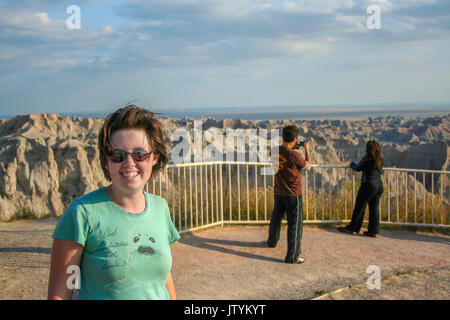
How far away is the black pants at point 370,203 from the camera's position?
8.28 m

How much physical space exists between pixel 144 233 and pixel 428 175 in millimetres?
20558

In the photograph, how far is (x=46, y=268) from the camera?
633 cm

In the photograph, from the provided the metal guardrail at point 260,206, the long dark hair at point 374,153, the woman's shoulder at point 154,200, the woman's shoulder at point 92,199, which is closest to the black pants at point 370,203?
the long dark hair at point 374,153

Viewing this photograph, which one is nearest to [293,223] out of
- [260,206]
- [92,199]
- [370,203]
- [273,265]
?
[273,265]

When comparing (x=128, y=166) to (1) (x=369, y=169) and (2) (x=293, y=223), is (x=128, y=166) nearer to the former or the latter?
(2) (x=293, y=223)

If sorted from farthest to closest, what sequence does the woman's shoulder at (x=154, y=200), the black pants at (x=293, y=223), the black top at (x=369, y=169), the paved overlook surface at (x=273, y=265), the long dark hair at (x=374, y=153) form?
the black top at (x=369, y=169)
the long dark hair at (x=374, y=153)
the black pants at (x=293, y=223)
the paved overlook surface at (x=273, y=265)
the woman's shoulder at (x=154, y=200)

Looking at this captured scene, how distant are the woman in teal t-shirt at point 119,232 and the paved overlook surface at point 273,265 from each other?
3.27 meters

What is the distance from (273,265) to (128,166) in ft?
15.5

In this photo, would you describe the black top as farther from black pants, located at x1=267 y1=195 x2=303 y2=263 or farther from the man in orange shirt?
black pants, located at x1=267 y1=195 x2=303 y2=263

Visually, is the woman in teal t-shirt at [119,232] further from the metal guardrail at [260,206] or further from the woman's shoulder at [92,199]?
the metal guardrail at [260,206]

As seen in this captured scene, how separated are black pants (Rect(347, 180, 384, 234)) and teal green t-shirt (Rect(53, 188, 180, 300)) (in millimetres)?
6637

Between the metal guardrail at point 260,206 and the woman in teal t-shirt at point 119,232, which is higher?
the woman in teal t-shirt at point 119,232

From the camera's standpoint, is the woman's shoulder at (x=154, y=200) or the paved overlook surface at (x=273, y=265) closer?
the woman's shoulder at (x=154, y=200)

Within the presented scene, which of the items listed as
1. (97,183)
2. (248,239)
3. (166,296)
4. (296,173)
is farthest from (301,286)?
(97,183)
